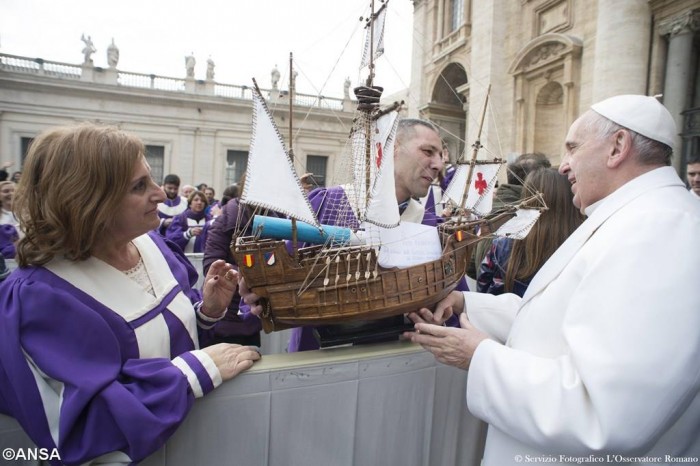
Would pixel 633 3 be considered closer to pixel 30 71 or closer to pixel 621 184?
pixel 621 184

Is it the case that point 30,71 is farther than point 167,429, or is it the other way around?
point 30,71

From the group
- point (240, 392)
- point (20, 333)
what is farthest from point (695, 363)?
point (20, 333)

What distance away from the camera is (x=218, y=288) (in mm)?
1809

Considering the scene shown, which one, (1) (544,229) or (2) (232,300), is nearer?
(1) (544,229)

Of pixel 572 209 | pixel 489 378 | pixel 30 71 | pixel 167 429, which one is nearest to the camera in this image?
pixel 167 429

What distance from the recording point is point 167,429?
1.18m

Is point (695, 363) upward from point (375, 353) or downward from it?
upward

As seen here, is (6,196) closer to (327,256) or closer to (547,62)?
(327,256)

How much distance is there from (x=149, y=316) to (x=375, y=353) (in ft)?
3.04

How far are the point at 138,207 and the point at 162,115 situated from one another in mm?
25600

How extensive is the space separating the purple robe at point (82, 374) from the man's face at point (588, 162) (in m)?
1.57

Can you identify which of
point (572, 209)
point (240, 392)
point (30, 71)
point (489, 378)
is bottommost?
point (240, 392)

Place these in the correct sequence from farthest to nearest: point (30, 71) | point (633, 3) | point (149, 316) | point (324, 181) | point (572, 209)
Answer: point (324, 181), point (30, 71), point (633, 3), point (572, 209), point (149, 316)

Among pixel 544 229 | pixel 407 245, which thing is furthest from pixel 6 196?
pixel 544 229
